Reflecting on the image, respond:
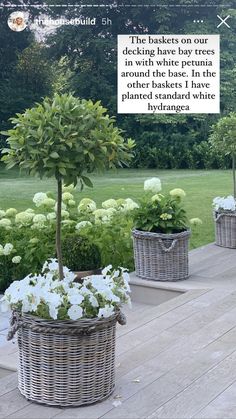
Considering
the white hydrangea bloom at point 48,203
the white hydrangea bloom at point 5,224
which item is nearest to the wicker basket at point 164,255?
the white hydrangea bloom at point 48,203

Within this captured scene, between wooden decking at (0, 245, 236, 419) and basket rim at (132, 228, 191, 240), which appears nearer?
wooden decking at (0, 245, 236, 419)

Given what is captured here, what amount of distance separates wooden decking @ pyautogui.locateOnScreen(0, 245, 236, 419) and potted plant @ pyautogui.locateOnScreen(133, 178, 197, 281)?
0.23 m

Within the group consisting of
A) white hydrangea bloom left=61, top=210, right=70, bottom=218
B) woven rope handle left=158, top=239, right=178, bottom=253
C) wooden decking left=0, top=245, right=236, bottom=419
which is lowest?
wooden decking left=0, top=245, right=236, bottom=419

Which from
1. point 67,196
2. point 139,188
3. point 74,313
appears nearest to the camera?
point 74,313

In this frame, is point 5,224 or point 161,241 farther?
point 5,224

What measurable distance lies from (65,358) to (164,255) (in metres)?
1.85

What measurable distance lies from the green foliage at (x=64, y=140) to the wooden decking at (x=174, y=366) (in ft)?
2.43

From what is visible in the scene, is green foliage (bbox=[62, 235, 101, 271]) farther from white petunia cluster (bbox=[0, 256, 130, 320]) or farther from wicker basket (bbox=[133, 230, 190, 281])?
white petunia cluster (bbox=[0, 256, 130, 320])

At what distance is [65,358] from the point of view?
2.05 metres

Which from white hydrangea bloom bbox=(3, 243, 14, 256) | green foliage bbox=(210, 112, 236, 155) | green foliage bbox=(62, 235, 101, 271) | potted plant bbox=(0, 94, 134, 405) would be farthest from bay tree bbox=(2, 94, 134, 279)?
green foliage bbox=(210, 112, 236, 155)

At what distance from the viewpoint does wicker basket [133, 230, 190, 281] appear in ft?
12.5

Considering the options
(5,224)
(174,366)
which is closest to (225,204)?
(5,224)

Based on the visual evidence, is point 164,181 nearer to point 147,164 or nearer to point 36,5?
point 147,164

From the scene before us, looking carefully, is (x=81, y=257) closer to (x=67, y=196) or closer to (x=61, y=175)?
(x=67, y=196)
